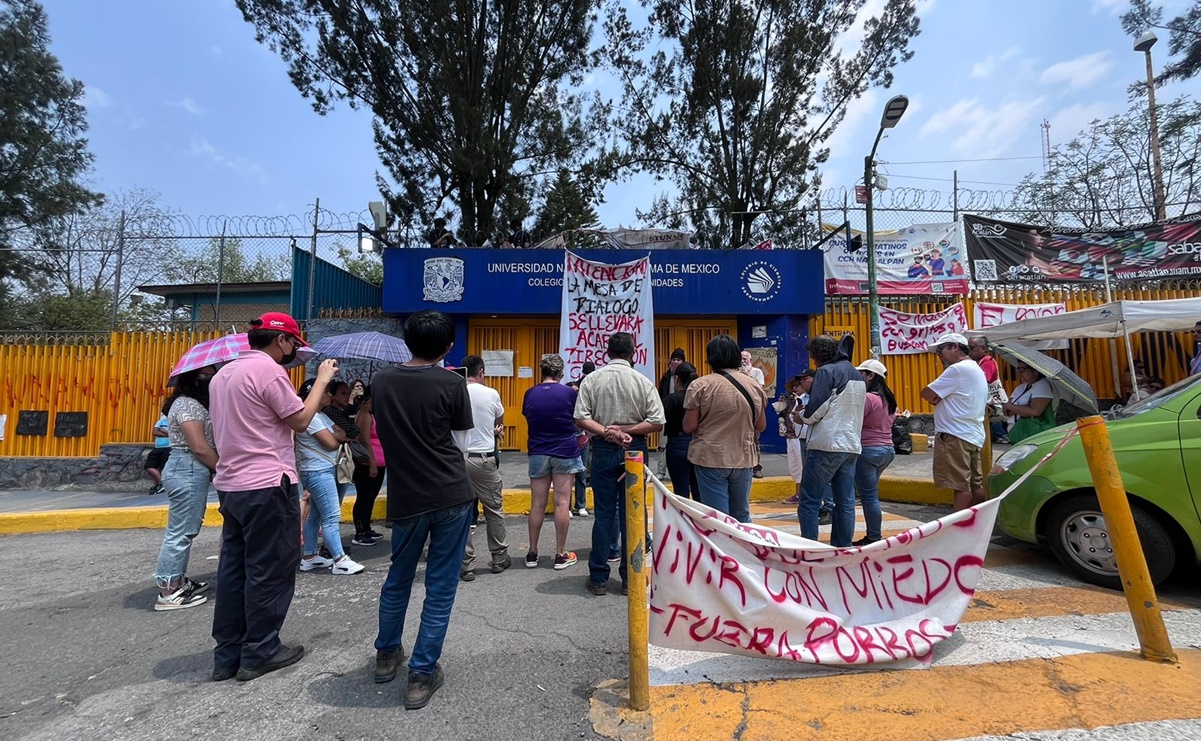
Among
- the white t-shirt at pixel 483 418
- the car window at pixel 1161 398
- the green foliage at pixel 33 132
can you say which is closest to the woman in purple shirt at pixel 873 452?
the car window at pixel 1161 398

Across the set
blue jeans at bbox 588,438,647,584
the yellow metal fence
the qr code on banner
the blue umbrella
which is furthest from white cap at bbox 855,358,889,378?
the qr code on banner

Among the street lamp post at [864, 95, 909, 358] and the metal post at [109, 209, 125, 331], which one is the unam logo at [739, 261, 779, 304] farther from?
the metal post at [109, 209, 125, 331]

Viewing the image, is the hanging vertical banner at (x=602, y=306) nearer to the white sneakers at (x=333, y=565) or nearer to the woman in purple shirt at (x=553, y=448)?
the woman in purple shirt at (x=553, y=448)

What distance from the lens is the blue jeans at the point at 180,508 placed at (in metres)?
3.96

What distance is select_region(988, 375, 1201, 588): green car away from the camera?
3.57 meters

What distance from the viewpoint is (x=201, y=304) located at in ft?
59.9

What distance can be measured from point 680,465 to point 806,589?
1.90 m

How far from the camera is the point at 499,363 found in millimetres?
10977

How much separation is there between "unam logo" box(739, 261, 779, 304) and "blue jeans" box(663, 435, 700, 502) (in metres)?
6.65

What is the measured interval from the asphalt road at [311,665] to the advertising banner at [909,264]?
32.3ft

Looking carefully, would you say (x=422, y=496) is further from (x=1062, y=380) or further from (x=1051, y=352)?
(x=1051, y=352)

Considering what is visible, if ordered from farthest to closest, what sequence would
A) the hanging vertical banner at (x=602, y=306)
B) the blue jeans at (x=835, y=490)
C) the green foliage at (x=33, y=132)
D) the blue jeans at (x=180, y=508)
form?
the green foliage at (x=33, y=132) < the hanging vertical banner at (x=602, y=306) < the blue jeans at (x=835, y=490) < the blue jeans at (x=180, y=508)

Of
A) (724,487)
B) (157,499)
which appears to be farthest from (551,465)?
(157,499)

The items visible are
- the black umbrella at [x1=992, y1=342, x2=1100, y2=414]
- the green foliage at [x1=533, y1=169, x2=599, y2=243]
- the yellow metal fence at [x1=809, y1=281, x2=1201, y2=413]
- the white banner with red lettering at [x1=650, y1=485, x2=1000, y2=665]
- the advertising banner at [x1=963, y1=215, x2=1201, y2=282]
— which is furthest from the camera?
the green foliage at [x1=533, y1=169, x2=599, y2=243]
